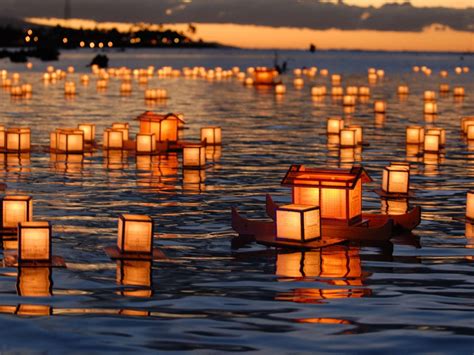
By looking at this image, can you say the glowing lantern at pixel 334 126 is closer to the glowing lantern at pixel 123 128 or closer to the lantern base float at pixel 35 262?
the glowing lantern at pixel 123 128

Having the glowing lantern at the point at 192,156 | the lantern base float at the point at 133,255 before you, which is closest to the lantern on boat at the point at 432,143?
the glowing lantern at the point at 192,156

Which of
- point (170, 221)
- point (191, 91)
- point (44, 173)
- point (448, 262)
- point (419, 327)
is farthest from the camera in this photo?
point (191, 91)

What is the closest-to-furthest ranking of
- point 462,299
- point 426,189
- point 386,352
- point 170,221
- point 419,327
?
point 386,352, point 419,327, point 462,299, point 170,221, point 426,189

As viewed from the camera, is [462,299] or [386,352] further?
[462,299]

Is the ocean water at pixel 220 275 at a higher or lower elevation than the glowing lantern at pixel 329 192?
lower

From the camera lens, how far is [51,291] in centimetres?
1309

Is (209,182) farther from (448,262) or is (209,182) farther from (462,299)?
(462,299)

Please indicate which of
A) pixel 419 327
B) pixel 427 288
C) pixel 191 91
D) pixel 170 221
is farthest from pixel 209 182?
pixel 191 91

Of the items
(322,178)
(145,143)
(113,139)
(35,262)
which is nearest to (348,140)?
(145,143)

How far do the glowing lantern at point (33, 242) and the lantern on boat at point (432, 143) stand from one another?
18.6 meters

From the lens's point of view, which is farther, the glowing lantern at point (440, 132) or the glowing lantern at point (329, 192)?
the glowing lantern at point (440, 132)

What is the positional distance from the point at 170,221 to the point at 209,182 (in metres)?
5.88

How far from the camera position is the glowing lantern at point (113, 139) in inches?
1235

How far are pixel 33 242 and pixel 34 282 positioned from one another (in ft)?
3.17
